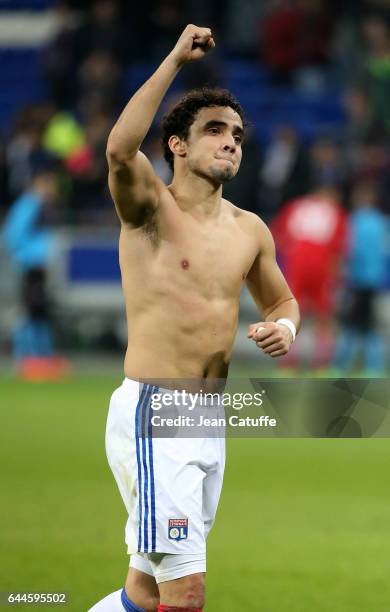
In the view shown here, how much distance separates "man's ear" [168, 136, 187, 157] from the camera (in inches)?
220

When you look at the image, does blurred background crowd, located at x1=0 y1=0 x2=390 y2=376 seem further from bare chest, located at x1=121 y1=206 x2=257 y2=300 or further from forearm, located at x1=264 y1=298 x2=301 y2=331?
bare chest, located at x1=121 y1=206 x2=257 y2=300

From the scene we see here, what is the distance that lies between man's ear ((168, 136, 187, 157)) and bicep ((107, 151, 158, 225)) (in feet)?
0.97

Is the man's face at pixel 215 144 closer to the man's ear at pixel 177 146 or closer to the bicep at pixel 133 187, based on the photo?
the man's ear at pixel 177 146

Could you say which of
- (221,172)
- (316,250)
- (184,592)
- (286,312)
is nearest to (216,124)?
(221,172)

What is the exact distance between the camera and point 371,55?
2072cm

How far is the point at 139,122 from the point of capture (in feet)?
16.7

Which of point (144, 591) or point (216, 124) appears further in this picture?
point (216, 124)

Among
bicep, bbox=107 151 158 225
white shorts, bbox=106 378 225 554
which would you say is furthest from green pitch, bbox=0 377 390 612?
bicep, bbox=107 151 158 225

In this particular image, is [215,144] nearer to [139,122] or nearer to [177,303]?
[139,122]

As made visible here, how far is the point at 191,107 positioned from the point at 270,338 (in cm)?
106

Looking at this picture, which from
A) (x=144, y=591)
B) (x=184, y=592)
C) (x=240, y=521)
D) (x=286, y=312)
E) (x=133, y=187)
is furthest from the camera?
(x=240, y=521)

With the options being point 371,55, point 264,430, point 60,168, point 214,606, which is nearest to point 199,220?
point 264,430

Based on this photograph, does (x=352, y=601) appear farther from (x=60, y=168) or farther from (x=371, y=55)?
(x=371, y=55)

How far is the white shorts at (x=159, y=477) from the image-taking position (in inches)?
201
